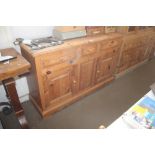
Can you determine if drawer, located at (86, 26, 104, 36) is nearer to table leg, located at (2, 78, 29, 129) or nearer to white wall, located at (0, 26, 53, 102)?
white wall, located at (0, 26, 53, 102)

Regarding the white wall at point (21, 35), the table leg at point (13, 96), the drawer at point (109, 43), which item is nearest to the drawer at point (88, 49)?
the drawer at point (109, 43)

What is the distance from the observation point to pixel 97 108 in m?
1.89

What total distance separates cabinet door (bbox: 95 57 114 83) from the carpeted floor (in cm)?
20

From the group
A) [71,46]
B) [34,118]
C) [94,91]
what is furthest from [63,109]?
[71,46]

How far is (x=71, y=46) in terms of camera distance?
4.92 ft

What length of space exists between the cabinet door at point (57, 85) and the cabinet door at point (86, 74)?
0.66 feet

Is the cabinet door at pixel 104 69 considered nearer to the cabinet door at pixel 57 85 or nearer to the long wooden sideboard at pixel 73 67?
the long wooden sideboard at pixel 73 67

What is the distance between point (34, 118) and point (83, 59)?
0.98 metres

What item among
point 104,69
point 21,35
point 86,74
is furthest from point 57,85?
Result: point 104,69

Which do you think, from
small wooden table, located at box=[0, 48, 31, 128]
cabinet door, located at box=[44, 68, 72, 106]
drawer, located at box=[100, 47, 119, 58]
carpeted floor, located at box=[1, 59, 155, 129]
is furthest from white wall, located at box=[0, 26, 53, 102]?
drawer, located at box=[100, 47, 119, 58]

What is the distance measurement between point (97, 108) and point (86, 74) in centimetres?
50

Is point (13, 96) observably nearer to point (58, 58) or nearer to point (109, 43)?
point (58, 58)
